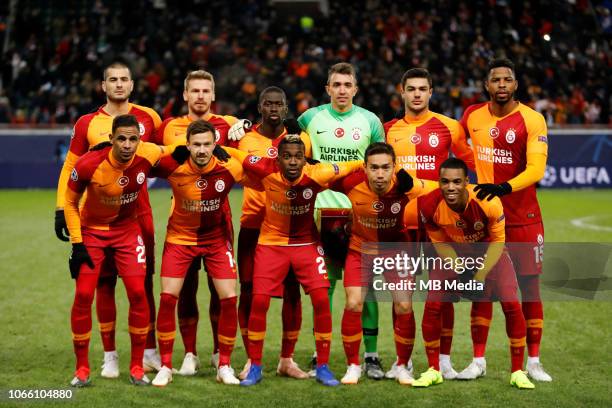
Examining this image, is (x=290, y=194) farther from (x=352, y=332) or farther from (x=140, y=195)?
(x=140, y=195)

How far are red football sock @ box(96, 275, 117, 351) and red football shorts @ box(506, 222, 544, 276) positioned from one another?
321cm

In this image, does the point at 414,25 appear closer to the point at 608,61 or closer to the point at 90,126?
the point at 608,61

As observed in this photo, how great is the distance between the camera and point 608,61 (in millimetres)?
25984

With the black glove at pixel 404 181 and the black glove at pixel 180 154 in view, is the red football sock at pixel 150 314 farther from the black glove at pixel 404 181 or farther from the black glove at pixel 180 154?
the black glove at pixel 404 181

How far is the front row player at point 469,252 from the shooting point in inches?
268

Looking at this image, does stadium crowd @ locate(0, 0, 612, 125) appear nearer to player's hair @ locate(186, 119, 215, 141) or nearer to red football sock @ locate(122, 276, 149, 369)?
player's hair @ locate(186, 119, 215, 141)

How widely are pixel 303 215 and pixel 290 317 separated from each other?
88cm

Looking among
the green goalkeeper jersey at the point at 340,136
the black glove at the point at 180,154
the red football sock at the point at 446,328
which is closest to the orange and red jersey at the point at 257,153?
the green goalkeeper jersey at the point at 340,136

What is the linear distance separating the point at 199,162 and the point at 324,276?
131 centimetres

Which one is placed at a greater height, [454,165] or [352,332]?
[454,165]

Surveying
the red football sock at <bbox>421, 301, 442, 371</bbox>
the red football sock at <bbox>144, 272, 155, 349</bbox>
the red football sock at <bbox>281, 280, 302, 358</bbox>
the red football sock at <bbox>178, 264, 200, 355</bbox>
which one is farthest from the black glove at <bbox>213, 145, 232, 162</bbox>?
the red football sock at <bbox>421, 301, 442, 371</bbox>

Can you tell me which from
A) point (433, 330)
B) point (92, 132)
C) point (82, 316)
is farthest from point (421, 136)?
point (82, 316)

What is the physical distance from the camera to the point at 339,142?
751 cm

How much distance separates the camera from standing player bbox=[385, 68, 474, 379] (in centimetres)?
732
